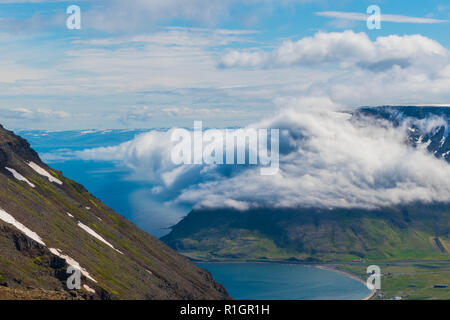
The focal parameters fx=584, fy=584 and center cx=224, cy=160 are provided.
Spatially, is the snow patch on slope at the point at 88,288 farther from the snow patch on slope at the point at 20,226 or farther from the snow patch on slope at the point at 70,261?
the snow patch on slope at the point at 20,226

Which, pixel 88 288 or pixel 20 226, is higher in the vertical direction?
pixel 20 226

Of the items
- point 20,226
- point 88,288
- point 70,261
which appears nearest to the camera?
point 88,288

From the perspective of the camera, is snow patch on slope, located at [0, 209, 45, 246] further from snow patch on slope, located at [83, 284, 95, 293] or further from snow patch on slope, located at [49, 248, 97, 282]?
snow patch on slope, located at [83, 284, 95, 293]

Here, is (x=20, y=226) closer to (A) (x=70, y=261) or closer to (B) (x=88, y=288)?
(A) (x=70, y=261)

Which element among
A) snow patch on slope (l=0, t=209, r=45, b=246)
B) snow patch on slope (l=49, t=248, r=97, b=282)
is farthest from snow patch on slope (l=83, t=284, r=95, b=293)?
Result: snow patch on slope (l=0, t=209, r=45, b=246)

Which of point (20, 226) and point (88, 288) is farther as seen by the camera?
point (20, 226)

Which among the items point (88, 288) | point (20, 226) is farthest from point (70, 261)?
point (20, 226)

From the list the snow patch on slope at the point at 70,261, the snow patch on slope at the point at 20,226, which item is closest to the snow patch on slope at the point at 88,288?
the snow patch on slope at the point at 70,261

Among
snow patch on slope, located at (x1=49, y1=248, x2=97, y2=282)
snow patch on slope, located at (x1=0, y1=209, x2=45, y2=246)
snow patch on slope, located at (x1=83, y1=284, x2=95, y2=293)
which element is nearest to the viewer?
snow patch on slope, located at (x1=83, y1=284, x2=95, y2=293)
